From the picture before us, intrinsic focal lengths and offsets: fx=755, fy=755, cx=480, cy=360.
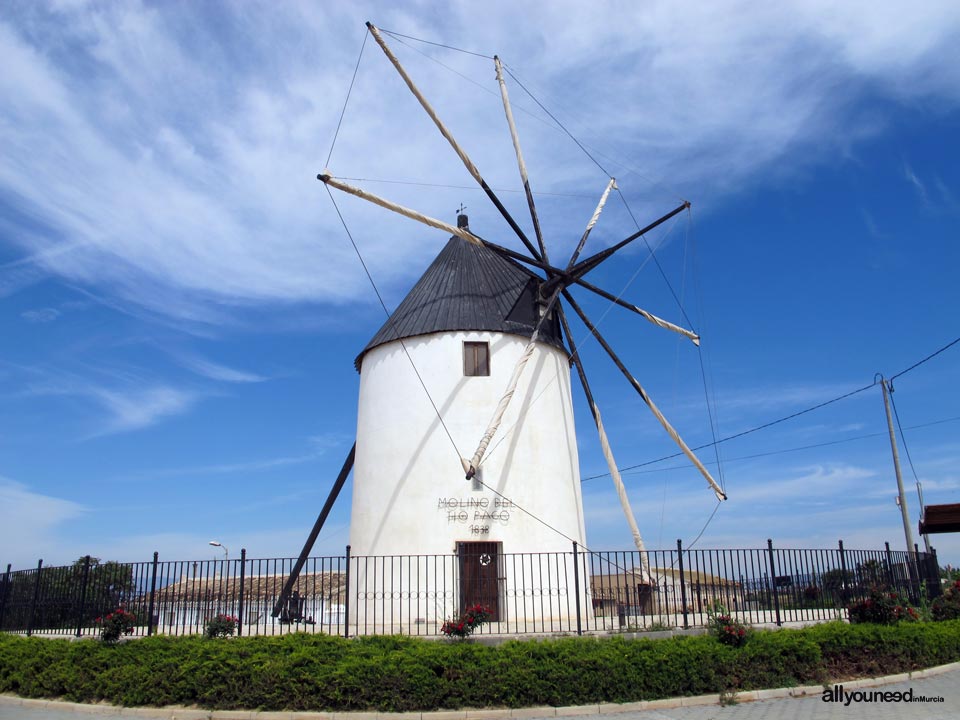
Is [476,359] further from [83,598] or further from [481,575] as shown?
[83,598]

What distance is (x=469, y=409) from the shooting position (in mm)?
17125

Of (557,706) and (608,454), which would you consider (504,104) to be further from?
(557,706)

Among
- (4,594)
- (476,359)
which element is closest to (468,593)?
(476,359)

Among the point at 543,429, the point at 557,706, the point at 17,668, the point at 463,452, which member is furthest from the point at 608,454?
the point at 17,668

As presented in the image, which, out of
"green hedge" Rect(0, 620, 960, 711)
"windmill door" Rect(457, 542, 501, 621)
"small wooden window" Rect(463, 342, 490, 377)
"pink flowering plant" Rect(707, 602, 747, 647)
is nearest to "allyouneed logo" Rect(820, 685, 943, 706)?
"green hedge" Rect(0, 620, 960, 711)

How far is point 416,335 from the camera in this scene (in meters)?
17.9

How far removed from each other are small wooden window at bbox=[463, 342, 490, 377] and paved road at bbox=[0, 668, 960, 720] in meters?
9.10

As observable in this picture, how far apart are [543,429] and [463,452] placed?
6.95 ft

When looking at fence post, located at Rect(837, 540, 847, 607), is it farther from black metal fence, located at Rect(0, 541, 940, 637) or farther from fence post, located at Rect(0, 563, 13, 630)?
fence post, located at Rect(0, 563, 13, 630)

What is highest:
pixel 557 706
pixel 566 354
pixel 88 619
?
pixel 566 354

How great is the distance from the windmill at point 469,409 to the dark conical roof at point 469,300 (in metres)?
0.04

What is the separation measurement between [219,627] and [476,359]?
27.2 feet

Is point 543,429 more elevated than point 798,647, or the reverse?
point 543,429

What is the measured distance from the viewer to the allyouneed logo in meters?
10.0
